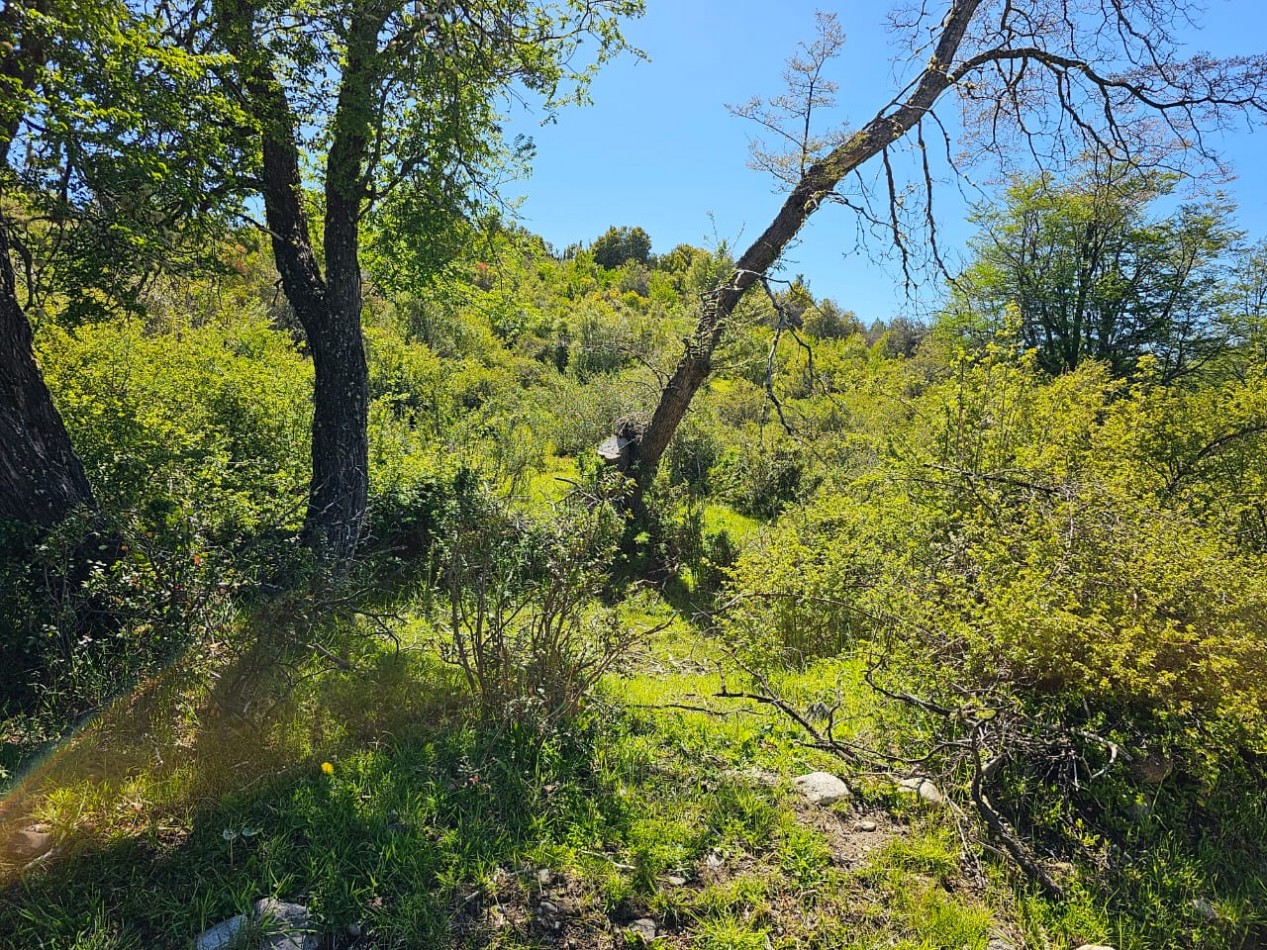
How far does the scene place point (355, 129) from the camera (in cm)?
414

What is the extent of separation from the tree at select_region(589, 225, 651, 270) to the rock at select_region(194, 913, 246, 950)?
176 feet

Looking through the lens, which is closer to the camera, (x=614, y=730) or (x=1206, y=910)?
(x=1206, y=910)

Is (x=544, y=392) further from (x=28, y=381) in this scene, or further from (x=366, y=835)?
(x=366, y=835)

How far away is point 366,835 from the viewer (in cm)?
248

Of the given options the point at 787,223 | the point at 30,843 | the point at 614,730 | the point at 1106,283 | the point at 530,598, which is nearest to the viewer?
the point at 30,843

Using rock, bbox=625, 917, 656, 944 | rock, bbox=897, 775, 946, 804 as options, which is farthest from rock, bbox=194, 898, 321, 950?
rock, bbox=897, 775, 946, 804

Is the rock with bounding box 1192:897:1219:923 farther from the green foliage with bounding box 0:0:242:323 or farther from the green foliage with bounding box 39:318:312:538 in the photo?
the green foliage with bounding box 0:0:242:323

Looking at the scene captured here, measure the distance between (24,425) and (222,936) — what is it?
10.9 ft

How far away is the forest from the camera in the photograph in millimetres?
2393

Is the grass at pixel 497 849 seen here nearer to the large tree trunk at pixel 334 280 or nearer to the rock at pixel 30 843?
the rock at pixel 30 843

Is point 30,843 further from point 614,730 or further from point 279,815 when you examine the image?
point 614,730

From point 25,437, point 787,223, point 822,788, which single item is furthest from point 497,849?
point 787,223

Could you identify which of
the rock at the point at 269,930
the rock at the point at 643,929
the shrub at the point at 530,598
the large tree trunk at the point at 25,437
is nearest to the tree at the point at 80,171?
the large tree trunk at the point at 25,437

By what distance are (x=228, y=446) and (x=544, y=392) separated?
11.2 metres
